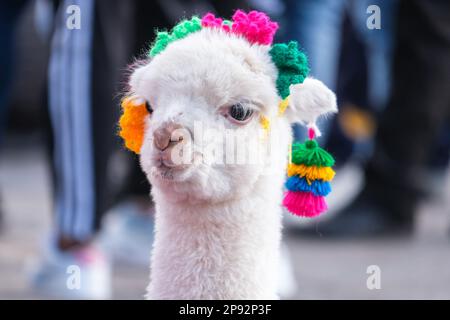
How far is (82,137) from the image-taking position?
3.82m

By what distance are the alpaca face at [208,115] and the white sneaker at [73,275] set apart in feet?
5.60

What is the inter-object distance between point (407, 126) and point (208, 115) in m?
3.35

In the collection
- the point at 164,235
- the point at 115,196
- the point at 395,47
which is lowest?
the point at 164,235

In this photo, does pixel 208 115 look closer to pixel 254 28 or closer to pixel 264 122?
pixel 264 122

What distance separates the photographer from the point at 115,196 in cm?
536

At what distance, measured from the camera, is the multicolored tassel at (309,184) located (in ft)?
7.51

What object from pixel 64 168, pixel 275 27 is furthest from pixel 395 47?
pixel 275 27

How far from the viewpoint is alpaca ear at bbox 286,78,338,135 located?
7.50 ft

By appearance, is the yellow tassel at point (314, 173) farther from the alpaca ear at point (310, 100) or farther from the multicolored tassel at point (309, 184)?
the alpaca ear at point (310, 100)

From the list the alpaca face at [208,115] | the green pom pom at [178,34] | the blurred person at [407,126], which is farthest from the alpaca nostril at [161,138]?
the blurred person at [407,126]
